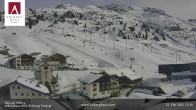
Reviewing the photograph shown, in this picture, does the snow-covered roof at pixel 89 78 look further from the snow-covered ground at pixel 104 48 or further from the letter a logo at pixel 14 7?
the letter a logo at pixel 14 7

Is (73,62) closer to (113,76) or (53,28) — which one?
(113,76)

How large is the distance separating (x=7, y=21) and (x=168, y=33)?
368 centimetres

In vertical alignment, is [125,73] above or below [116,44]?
below

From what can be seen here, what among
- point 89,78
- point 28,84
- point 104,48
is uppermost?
point 104,48

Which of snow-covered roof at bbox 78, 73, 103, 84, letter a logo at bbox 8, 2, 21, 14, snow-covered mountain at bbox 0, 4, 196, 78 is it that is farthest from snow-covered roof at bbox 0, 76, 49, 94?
letter a logo at bbox 8, 2, 21, 14

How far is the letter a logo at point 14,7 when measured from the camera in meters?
7.14

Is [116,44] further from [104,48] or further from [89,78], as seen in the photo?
[89,78]

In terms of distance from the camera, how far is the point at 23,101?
7164 mm

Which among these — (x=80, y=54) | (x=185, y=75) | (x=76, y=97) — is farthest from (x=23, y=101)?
(x=185, y=75)

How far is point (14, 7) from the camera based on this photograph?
716 centimetres

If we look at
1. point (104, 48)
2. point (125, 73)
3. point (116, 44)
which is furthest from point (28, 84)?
point (116, 44)

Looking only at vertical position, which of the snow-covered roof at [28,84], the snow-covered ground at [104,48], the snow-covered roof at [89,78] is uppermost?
the snow-covered ground at [104,48]

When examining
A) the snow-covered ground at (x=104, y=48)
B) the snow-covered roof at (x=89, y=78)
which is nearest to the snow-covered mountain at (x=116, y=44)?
the snow-covered ground at (x=104, y=48)

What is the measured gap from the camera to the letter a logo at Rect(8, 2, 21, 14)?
714 cm
